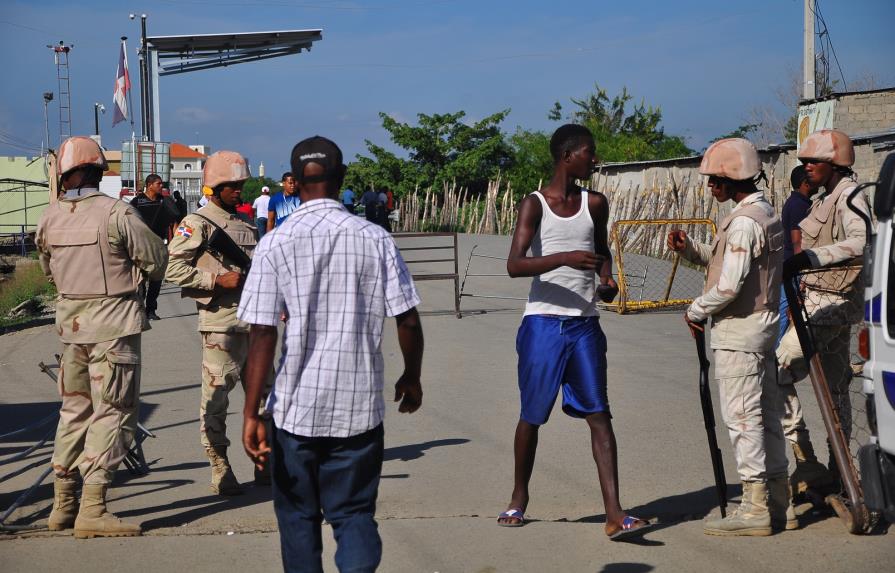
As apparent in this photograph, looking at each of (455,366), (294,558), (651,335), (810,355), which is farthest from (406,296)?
(651,335)

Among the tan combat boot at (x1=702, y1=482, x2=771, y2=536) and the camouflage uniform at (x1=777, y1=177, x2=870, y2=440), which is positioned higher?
the camouflage uniform at (x1=777, y1=177, x2=870, y2=440)

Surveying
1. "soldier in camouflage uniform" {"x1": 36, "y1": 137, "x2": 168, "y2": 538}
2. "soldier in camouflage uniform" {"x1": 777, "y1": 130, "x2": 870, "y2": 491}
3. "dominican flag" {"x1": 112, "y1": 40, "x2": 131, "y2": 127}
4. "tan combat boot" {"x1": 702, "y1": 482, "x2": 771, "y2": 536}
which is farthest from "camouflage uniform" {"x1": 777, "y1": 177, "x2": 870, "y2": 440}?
"dominican flag" {"x1": 112, "y1": 40, "x2": 131, "y2": 127}

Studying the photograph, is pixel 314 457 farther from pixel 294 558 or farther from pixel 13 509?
pixel 13 509

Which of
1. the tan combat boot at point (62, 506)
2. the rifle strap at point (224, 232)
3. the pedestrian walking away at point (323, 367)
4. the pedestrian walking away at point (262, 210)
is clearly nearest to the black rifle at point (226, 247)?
the rifle strap at point (224, 232)

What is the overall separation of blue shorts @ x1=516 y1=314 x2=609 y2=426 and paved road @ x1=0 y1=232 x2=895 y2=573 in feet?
2.28

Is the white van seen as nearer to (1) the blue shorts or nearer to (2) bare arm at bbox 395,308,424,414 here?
(1) the blue shorts

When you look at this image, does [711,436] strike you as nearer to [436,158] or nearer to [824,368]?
[824,368]

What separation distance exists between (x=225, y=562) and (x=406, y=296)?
2.07m

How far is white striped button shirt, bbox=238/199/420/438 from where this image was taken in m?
3.77

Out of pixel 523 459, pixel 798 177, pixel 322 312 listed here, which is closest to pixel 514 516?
pixel 523 459

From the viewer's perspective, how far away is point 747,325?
17.3 feet

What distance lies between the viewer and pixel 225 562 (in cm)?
516

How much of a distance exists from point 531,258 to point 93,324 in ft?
7.81

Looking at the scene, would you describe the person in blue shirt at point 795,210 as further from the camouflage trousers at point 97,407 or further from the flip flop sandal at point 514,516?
the camouflage trousers at point 97,407
